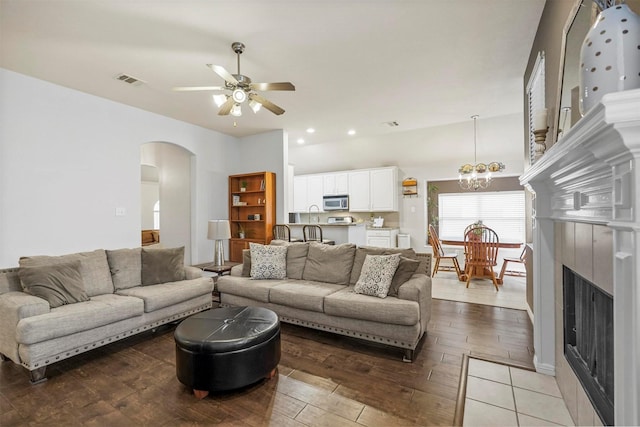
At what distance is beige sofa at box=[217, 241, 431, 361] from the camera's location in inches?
105

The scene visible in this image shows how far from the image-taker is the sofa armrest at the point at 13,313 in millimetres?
2377

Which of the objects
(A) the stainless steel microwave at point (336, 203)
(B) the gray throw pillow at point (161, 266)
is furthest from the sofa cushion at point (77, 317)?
(A) the stainless steel microwave at point (336, 203)

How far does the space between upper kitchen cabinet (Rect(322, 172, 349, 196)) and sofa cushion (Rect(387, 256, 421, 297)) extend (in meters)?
4.65

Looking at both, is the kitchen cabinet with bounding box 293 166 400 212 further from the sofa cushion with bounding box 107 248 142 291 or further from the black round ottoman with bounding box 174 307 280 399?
the black round ottoman with bounding box 174 307 280 399

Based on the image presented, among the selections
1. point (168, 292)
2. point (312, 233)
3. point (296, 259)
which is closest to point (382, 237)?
point (312, 233)

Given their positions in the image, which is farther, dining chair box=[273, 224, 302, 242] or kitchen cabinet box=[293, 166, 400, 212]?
kitchen cabinet box=[293, 166, 400, 212]

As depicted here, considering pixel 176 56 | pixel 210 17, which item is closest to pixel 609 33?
pixel 210 17

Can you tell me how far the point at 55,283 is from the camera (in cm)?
277

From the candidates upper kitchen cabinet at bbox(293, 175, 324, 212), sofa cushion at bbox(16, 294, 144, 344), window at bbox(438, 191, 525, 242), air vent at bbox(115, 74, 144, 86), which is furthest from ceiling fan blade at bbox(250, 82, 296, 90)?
window at bbox(438, 191, 525, 242)

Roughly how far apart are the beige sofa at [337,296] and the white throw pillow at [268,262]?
0.22 ft

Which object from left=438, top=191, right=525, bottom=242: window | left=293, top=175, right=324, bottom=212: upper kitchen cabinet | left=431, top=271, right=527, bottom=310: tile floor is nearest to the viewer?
left=431, top=271, right=527, bottom=310: tile floor

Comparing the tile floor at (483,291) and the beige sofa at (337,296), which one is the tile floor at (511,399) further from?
the tile floor at (483,291)

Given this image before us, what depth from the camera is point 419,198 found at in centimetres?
721

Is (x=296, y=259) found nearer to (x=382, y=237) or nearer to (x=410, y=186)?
(x=382, y=237)
